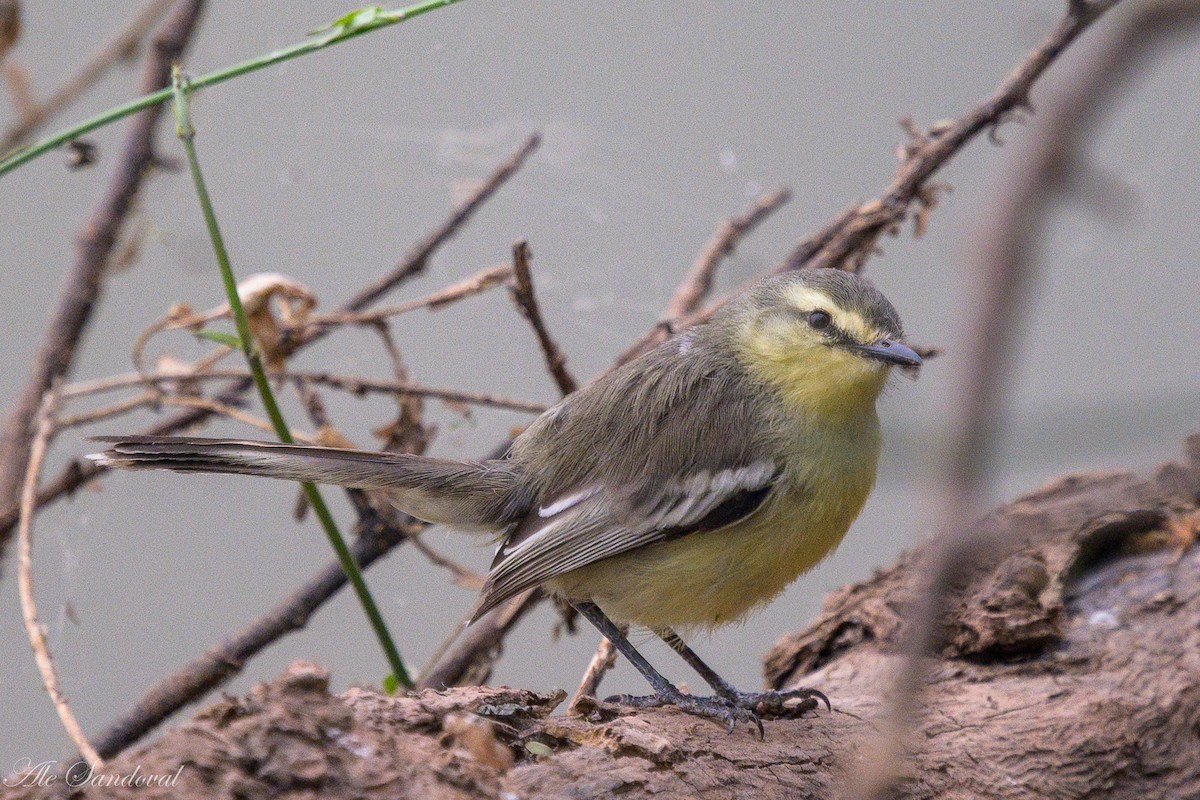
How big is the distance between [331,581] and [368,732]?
4.84ft

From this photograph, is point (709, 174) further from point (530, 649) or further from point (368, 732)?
point (368, 732)

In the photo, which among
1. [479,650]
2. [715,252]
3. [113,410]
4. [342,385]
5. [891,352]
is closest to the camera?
[891,352]

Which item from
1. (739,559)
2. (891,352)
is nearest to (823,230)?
(891,352)

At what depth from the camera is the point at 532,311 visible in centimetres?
311

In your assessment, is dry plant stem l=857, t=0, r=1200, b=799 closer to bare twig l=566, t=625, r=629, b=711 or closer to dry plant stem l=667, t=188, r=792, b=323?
bare twig l=566, t=625, r=629, b=711

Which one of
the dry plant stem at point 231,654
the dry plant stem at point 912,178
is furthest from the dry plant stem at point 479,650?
the dry plant stem at point 912,178

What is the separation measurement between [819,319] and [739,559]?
650 millimetres

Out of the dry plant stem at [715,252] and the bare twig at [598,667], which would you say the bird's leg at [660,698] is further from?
the dry plant stem at [715,252]

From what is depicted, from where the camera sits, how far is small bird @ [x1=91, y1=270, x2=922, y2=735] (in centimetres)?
264

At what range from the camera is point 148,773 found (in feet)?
5.25

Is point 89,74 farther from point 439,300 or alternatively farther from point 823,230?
point 823,230

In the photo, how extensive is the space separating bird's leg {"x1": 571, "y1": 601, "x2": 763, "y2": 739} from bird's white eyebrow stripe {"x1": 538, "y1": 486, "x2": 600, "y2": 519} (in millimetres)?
322

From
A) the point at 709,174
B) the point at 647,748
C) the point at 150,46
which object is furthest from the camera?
the point at 709,174

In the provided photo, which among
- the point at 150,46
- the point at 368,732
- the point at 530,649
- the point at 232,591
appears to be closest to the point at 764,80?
the point at 150,46
